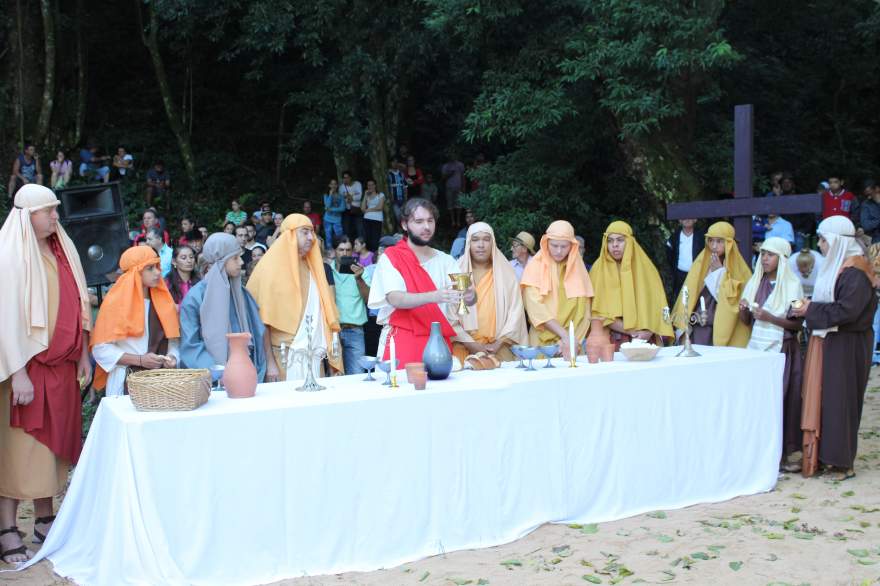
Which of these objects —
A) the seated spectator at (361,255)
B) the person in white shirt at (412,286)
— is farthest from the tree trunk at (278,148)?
the person in white shirt at (412,286)

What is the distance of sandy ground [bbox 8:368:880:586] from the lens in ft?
12.4

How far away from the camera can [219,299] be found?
15.9 feet

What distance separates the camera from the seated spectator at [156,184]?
15.6m

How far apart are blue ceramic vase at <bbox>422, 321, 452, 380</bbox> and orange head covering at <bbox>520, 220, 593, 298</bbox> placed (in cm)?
138

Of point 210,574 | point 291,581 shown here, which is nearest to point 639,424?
point 291,581

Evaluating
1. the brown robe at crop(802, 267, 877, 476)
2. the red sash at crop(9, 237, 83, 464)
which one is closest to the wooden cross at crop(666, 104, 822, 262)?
the brown robe at crop(802, 267, 877, 476)

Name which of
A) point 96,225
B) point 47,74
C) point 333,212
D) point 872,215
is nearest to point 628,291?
point 96,225

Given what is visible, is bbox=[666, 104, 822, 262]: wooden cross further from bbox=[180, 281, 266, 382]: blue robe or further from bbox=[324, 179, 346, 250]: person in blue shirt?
bbox=[324, 179, 346, 250]: person in blue shirt

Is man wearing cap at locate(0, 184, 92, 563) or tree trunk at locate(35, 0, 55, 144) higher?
tree trunk at locate(35, 0, 55, 144)

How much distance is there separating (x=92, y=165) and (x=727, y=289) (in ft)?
42.2

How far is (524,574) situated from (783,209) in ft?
11.9

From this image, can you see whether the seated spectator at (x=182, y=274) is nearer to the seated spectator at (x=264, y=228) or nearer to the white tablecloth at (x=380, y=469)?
the white tablecloth at (x=380, y=469)

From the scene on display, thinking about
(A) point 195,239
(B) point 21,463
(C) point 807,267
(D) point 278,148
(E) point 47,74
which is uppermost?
(E) point 47,74

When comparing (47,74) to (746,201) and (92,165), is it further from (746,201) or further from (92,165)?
(746,201)
